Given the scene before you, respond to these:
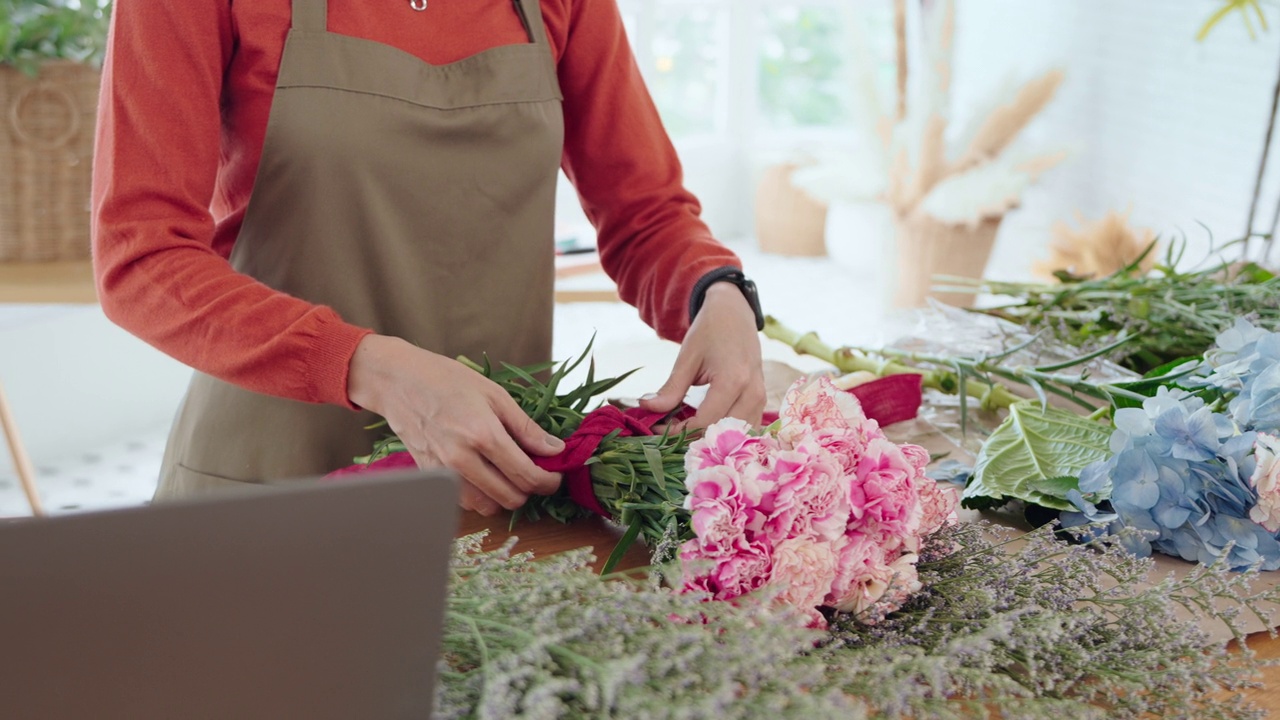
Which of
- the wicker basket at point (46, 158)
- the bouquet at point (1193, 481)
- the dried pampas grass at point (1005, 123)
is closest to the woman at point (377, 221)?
the bouquet at point (1193, 481)

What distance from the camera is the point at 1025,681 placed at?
2.22 ft

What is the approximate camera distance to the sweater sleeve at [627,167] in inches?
51.4

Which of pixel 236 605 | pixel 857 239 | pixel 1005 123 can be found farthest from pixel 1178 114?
pixel 236 605

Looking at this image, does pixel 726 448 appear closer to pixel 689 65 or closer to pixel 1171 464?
pixel 1171 464

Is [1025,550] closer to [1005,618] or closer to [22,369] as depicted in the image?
[1005,618]

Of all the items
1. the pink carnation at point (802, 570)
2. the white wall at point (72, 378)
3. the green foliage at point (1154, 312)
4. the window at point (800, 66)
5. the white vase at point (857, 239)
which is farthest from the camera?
the window at point (800, 66)

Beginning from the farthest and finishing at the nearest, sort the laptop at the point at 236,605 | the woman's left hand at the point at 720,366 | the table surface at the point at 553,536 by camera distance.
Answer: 1. the woman's left hand at the point at 720,366
2. the table surface at the point at 553,536
3. the laptop at the point at 236,605

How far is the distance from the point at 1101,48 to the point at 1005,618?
488 cm

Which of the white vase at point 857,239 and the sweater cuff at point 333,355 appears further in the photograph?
the white vase at point 857,239

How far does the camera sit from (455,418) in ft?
2.81

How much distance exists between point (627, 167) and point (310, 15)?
0.42 m

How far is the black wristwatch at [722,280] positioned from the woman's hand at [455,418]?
0.36 meters

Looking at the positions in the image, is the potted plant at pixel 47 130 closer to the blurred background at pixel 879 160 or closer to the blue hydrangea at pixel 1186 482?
the blurred background at pixel 879 160

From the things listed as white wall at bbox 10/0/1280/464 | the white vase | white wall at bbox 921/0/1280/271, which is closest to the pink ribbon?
white wall at bbox 10/0/1280/464
